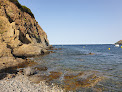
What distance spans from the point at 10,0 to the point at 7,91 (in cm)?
4072

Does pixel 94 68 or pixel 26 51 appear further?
pixel 26 51

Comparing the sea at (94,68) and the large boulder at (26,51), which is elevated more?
the large boulder at (26,51)

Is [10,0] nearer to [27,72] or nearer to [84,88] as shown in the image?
[27,72]

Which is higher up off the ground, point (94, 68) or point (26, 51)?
point (26, 51)

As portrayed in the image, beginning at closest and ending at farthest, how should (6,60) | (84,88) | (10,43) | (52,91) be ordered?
1. (52,91)
2. (84,88)
3. (6,60)
4. (10,43)

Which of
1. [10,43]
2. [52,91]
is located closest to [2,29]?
[10,43]

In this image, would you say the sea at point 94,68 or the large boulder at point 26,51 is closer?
the sea at point 94,68

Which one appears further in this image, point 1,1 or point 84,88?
point 1,1

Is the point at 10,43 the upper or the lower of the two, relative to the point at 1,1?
lower

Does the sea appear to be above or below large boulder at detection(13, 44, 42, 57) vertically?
below

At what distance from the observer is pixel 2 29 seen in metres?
23.7

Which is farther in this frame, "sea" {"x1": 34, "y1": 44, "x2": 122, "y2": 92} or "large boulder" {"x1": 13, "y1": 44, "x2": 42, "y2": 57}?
"large boulder" {"x1": 13, "y1": 44, "x2": 42, "y2": 57}

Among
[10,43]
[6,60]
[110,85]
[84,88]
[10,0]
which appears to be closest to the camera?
[84,88]

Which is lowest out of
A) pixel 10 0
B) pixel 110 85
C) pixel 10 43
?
pixel 110 85
